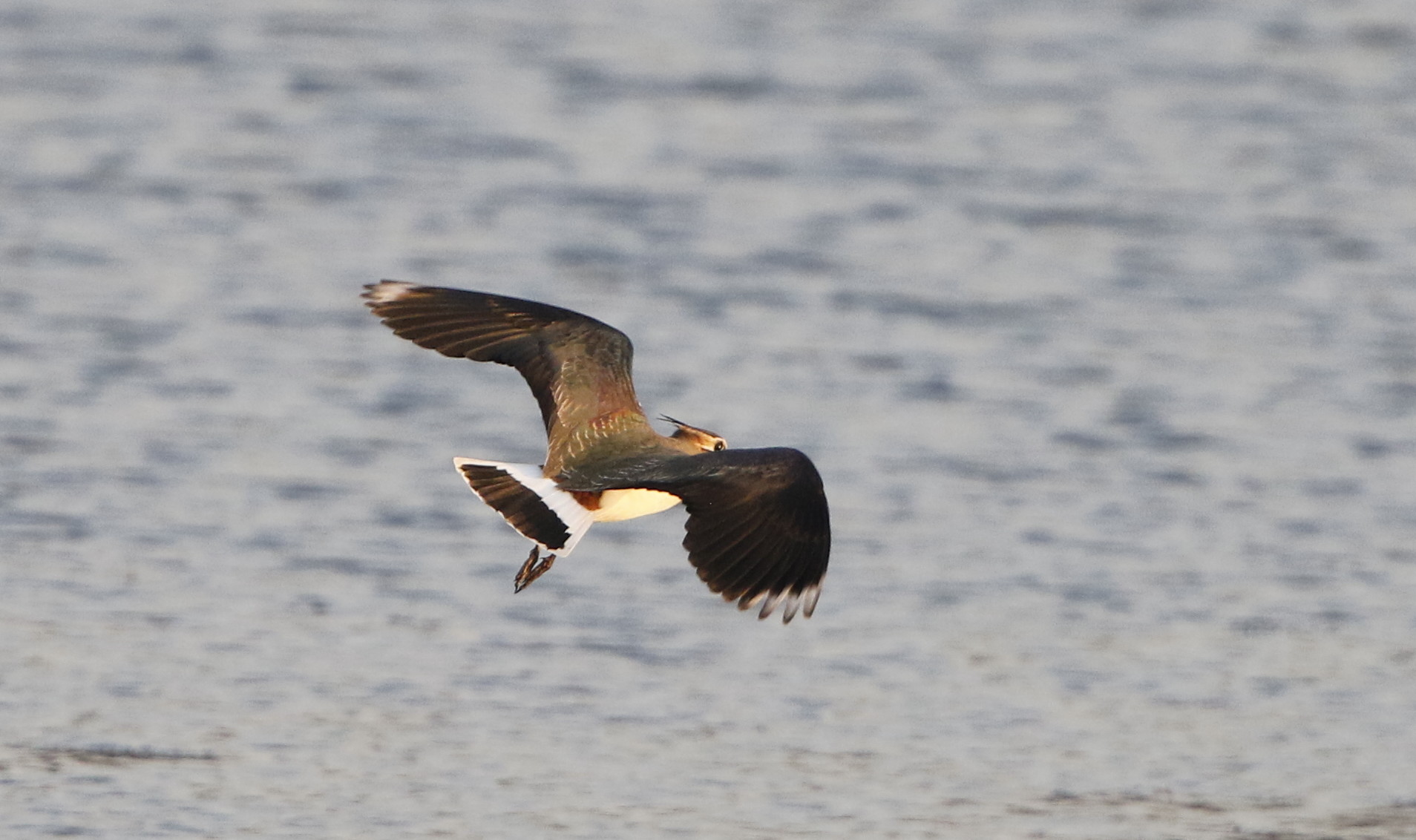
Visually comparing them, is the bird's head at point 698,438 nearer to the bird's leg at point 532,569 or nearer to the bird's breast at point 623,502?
the bird's breast at point 623,502

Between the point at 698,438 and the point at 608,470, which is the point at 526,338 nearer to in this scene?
the point at 698,438

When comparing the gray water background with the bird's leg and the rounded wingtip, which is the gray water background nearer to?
the bird's leg

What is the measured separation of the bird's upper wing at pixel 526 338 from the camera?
691cm

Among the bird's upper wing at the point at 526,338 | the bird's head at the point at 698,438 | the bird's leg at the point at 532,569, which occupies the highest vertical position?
the bird's upper wing at the point at 526,338

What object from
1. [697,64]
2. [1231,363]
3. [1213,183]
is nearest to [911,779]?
[1231,363]

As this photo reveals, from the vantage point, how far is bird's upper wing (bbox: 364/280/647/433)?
272 inches

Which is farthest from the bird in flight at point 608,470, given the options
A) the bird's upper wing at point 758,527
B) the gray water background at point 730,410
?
the gray water background at point 730,410

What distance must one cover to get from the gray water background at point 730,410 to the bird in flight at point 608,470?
1.27 m

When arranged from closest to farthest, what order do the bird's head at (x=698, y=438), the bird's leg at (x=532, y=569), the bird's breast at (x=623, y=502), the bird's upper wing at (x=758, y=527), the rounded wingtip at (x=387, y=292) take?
1. the bird's upper wing at (x=758, y=527)
2. the bird's breast at (x=623, y=502)
3. the bird's leg at (x=532, y=569)
4. the bird's head at (x=698, y=438)
5. the rounded wingtip at (x=387, y=292)

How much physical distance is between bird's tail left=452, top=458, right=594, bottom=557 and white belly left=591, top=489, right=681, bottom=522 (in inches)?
3.9

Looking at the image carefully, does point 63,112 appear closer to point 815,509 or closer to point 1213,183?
point 1213,183

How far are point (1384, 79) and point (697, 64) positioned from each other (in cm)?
435

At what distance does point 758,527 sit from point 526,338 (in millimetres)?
1268

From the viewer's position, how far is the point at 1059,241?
Answer: 13.4 metres
